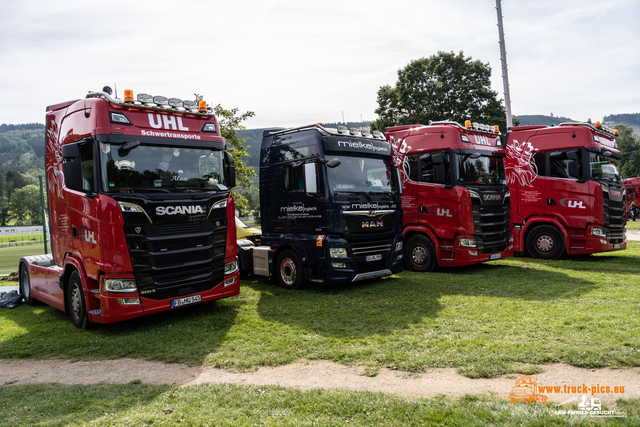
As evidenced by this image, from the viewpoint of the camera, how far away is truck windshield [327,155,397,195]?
29.7ft

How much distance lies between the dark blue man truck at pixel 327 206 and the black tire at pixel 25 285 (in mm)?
5180

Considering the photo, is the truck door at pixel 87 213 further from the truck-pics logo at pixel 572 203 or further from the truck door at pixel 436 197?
the truck-pics logo at pixel 572 203

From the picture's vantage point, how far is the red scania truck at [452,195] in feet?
35.4

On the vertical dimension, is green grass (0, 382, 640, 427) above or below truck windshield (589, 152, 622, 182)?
below

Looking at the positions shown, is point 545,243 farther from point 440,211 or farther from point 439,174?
point 439,174

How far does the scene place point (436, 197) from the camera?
1107cm

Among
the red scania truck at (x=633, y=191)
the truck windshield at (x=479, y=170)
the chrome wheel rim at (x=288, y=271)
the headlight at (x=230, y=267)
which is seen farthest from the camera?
the red scania truck at (x=633, y=191)

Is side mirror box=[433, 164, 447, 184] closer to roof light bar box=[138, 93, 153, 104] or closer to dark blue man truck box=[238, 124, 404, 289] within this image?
dark blue man truck box=[238, 124, 404, 289]

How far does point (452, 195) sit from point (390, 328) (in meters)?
5.20

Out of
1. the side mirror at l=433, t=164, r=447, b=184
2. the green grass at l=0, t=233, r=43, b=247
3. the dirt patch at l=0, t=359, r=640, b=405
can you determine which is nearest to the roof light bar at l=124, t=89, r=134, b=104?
the dirt patch at l=0, t=359, r=640, b=405

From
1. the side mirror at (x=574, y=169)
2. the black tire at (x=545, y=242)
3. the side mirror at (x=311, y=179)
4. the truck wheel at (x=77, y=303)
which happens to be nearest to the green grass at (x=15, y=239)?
the truck wheel at (x=77, y=303)

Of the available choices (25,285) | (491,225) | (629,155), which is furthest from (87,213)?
(629,155)

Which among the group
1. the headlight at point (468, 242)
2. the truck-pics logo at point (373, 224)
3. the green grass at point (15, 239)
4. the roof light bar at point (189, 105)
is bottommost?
the headlight at point (468, 242)

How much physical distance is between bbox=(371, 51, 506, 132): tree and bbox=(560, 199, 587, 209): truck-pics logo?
680 inches
